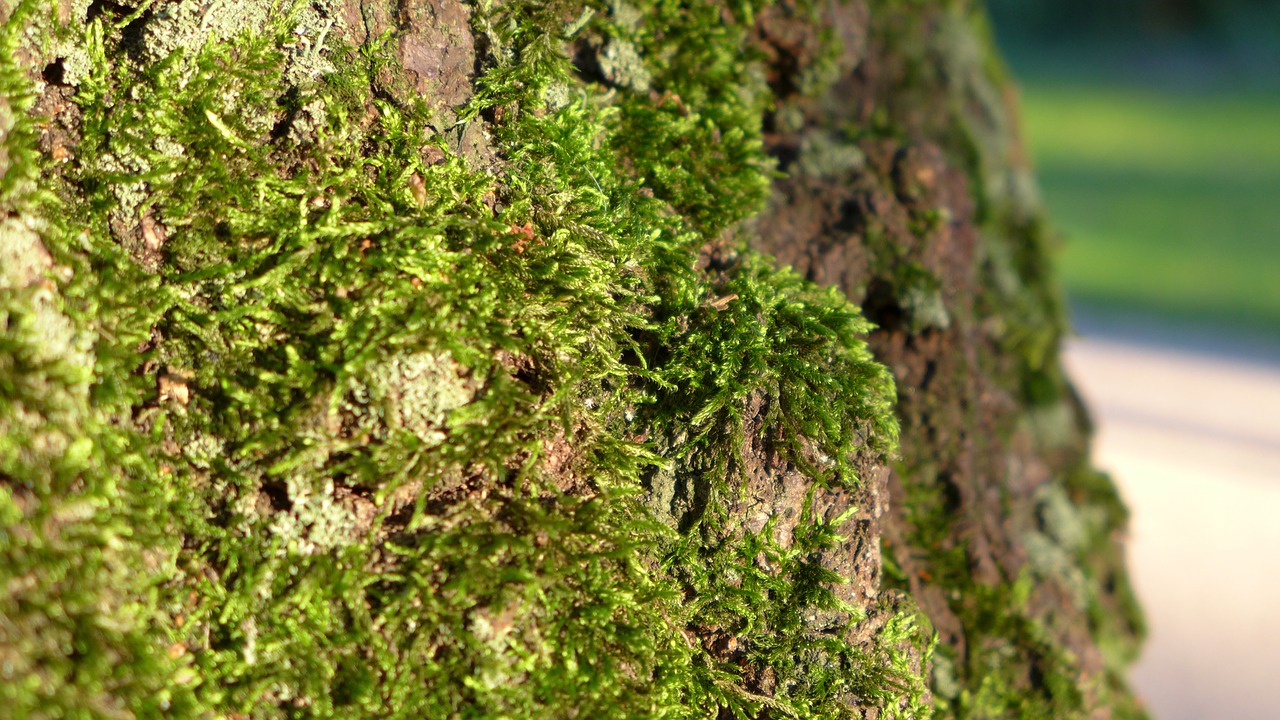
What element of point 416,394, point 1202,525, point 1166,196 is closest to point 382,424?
point 416,394

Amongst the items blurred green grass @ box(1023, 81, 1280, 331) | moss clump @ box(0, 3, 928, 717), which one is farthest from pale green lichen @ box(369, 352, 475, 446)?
blurred green grass @ box(1023, 81, 1280, 331)

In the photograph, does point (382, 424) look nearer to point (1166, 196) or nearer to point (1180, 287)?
point (1180, 287)

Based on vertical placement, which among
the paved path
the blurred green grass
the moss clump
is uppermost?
the moss clump

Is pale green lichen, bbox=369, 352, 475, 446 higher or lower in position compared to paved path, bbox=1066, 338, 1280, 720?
higher

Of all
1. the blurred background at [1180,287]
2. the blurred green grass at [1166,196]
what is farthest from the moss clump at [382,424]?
the blurred green grass at [1166,196]

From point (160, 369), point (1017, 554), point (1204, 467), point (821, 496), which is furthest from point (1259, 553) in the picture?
point (160, 369)

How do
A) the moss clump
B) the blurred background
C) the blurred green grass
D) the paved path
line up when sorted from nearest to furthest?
the moss clump, the paved path, the blurred background, the blurred green grass

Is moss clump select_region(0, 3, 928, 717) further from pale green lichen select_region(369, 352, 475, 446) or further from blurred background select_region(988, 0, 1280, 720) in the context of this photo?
blurred background select_region(988, 0, 1280, 720)

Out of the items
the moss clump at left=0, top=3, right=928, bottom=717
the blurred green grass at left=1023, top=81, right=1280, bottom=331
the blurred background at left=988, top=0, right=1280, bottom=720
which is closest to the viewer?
the moss clump at left=0, top=3, right=928, bottom=717
